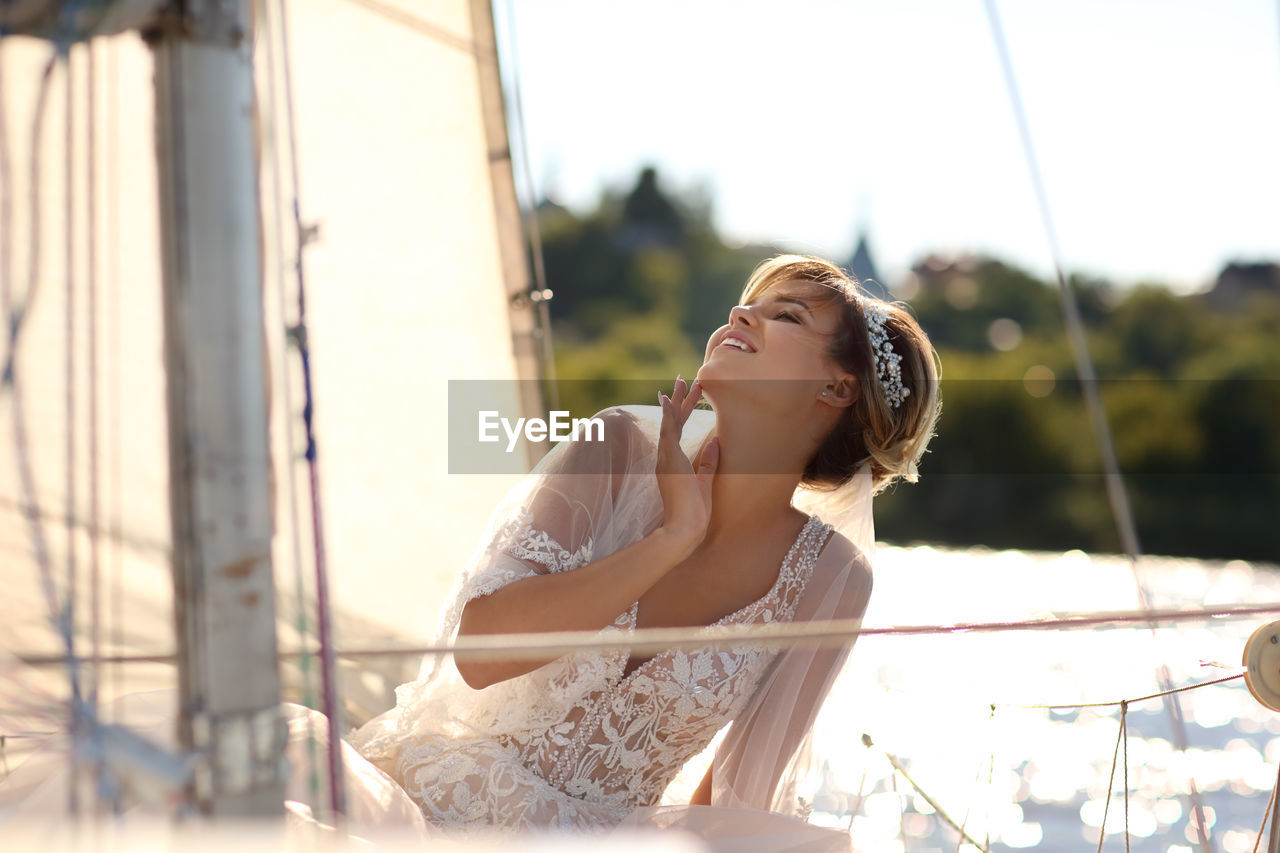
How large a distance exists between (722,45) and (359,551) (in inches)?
672

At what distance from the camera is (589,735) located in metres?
1.63

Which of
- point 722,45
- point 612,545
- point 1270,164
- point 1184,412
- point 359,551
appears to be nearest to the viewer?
point 612,545

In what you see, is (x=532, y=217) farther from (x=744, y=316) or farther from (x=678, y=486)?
(x=678, y=486)

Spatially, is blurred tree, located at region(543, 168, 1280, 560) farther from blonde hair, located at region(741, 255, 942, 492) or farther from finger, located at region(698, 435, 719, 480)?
finger, located at region(698, 435, 719, 480)

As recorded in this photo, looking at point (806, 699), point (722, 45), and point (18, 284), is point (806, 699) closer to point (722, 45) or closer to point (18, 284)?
point (18, 284)

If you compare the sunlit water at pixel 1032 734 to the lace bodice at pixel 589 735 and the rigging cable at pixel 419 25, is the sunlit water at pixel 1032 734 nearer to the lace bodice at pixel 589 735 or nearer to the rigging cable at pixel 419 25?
the lace bodice at pixel 589 735

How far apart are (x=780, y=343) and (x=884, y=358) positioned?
0.18 meters

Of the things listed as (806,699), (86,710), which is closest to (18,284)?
(86,710)

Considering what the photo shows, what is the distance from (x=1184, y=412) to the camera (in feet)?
50.2

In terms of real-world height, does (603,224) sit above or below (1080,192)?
above

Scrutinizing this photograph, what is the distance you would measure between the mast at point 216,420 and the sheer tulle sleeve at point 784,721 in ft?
3.23

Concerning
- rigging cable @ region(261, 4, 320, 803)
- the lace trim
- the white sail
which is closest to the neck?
the lace trim

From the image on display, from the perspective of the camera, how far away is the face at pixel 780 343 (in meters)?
1.68

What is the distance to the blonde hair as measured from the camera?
179 cm
